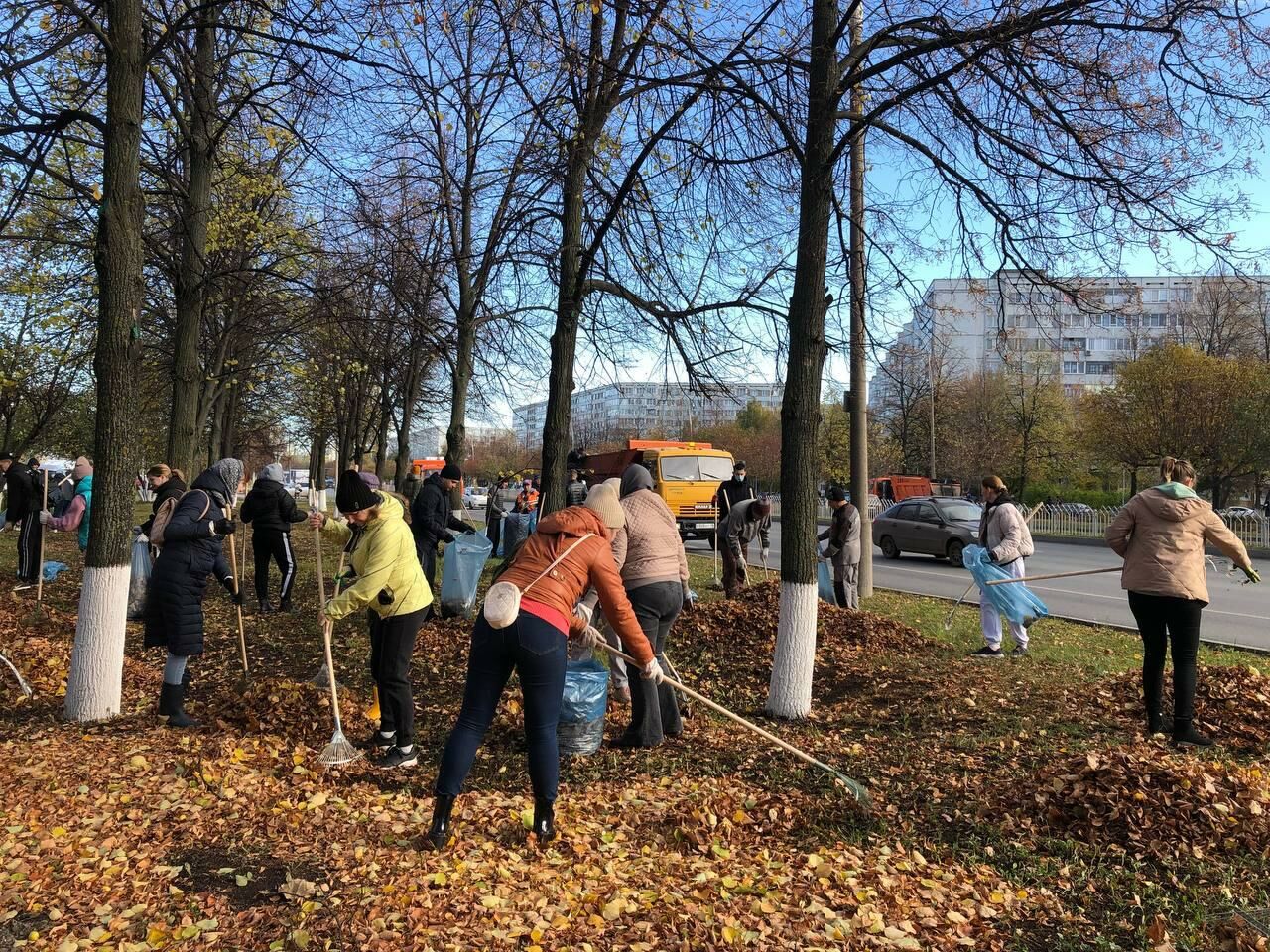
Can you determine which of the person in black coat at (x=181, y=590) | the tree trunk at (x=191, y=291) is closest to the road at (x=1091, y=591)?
the person in black coat at (x=181, y=590)

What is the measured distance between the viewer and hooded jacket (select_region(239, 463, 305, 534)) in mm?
9102

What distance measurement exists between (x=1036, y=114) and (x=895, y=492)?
29644 mm

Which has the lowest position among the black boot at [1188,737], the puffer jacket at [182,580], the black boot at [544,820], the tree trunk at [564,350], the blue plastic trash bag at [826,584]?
the black boot at [544,820]

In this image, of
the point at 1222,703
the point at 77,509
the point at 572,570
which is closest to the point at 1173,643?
the point at 1222,703

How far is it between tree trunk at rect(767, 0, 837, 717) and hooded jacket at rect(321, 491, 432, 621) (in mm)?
2490

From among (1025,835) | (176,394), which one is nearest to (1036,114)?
(1025,835)

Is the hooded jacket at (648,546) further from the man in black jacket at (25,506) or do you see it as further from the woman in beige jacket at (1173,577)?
the man in black jacket at (25,506)

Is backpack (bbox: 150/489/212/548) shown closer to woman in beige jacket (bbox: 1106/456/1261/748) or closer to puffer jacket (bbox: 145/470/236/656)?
puffer jacket (bbox: 145/470/236/656)

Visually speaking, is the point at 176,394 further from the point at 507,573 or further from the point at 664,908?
the point at 664,908

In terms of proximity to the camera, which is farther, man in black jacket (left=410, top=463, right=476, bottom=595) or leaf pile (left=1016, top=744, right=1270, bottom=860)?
man in black jacket (left=410, top=463, right=476, bottom=595)

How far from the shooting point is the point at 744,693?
21.5 feet

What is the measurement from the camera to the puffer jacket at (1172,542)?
4.99 metres

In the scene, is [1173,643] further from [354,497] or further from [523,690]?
[354,497]

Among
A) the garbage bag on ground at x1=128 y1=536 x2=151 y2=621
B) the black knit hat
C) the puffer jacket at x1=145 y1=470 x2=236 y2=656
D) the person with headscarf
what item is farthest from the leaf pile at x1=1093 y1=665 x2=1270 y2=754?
the garbage bag on ground at x1=128 y1=536 x2=151 y2=621
